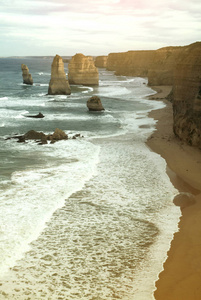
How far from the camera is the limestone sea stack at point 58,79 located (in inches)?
2378

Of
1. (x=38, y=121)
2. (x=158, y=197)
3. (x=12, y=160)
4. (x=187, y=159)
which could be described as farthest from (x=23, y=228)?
(x=38, y=121)

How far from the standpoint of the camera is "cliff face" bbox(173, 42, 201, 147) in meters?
25.5

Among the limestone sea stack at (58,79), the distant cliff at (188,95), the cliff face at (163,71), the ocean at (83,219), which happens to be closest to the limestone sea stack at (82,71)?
the cliff face at (163,71)

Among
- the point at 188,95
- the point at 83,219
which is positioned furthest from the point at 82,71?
the point at 83,219

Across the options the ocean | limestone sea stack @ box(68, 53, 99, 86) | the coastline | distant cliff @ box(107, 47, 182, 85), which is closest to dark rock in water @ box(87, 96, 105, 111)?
the ocean

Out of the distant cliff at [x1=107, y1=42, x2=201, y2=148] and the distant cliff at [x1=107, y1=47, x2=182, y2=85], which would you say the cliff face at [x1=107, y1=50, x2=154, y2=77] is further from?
the distant cliff at [x1=107, y1=42, x2=201, y2=148]

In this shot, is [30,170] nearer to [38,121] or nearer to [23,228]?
[23,228]

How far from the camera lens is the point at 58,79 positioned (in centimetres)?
6262

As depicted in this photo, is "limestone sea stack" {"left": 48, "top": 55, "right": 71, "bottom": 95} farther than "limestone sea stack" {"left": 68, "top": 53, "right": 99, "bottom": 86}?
No

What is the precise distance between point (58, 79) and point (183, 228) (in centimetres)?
5308

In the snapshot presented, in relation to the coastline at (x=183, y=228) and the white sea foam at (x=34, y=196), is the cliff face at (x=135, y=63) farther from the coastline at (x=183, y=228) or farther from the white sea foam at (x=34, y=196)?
the white sea foam at (x=34, y=196)

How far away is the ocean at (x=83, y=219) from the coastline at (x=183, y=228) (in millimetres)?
339

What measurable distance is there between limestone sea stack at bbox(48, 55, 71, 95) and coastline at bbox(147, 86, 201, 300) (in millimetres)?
36717

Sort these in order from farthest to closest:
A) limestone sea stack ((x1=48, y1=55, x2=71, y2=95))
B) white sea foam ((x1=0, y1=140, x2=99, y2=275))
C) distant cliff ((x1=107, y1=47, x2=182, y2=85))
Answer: distant cliff ((x1=107, y1=47, x2=182, y2=85)) → limestone sea stack ((x1=48, y1=55, x2=71, y2=95)) → white sea foam ((x1=0, y1=140, x2=99, y2=275))
